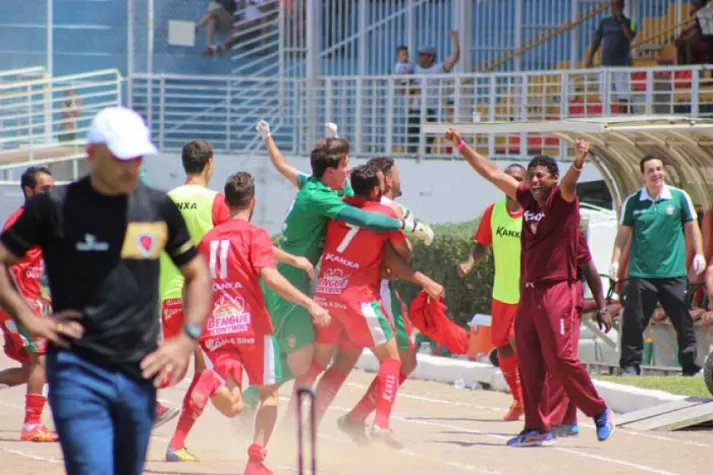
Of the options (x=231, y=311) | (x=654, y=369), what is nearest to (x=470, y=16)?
(x=654, y=369)

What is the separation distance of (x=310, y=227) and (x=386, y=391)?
3.69 ft

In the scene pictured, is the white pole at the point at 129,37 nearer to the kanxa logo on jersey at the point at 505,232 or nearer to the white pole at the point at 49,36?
the white pole at the point at 49,36

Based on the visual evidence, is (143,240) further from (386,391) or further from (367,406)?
(367,406)

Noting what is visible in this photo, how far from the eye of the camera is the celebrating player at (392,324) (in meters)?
10.1

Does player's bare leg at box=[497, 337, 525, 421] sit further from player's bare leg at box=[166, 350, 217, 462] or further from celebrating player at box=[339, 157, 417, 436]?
player's bare leg at box=[166, 350, 217, 462]

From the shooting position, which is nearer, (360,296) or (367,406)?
(360,296)

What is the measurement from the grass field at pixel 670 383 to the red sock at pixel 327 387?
10.3 feet

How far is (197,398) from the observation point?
9.06 metres

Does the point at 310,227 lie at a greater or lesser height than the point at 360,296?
greater

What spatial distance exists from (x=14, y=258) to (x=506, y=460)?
4.87 metres

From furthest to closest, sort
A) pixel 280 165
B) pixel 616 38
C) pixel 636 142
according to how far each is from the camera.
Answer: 1. pixel 616 38
2. pixel 636 142
3. pixel 280 165

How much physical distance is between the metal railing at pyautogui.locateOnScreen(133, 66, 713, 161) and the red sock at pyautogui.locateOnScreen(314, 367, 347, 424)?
10.2m

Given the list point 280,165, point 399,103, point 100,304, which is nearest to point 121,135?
point 100,304

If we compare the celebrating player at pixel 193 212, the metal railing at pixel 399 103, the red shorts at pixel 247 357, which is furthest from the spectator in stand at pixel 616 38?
the red shorts at pixel 247 357
